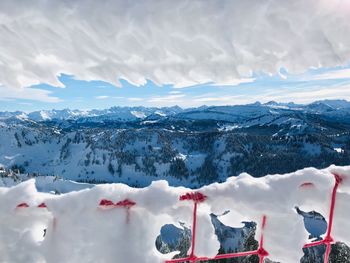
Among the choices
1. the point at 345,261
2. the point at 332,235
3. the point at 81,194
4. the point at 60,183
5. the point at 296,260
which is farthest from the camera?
the point at 60,183

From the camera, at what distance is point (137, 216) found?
3.49 metres

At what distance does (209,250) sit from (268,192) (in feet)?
2.65

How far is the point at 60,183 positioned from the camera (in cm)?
16462

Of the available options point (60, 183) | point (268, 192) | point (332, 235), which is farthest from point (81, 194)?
point (60, 183)

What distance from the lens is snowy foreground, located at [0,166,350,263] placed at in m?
3.38

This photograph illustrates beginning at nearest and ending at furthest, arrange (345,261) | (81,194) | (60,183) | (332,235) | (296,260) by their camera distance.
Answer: (81,194) → (296,260) → (332,235) → (345,261) → (60,183)

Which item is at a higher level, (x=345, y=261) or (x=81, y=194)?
(x=81, y=194)

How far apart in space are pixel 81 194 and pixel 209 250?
4.43ft

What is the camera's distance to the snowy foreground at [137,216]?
3.38 meters

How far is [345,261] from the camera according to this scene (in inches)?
1072

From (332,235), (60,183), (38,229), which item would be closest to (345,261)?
(332,235)

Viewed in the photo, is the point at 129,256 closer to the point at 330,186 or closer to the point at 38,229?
the point at 38,229

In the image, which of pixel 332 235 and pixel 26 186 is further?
pixel 332 235

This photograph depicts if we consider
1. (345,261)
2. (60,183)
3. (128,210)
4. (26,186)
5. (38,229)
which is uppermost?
(26,186)
